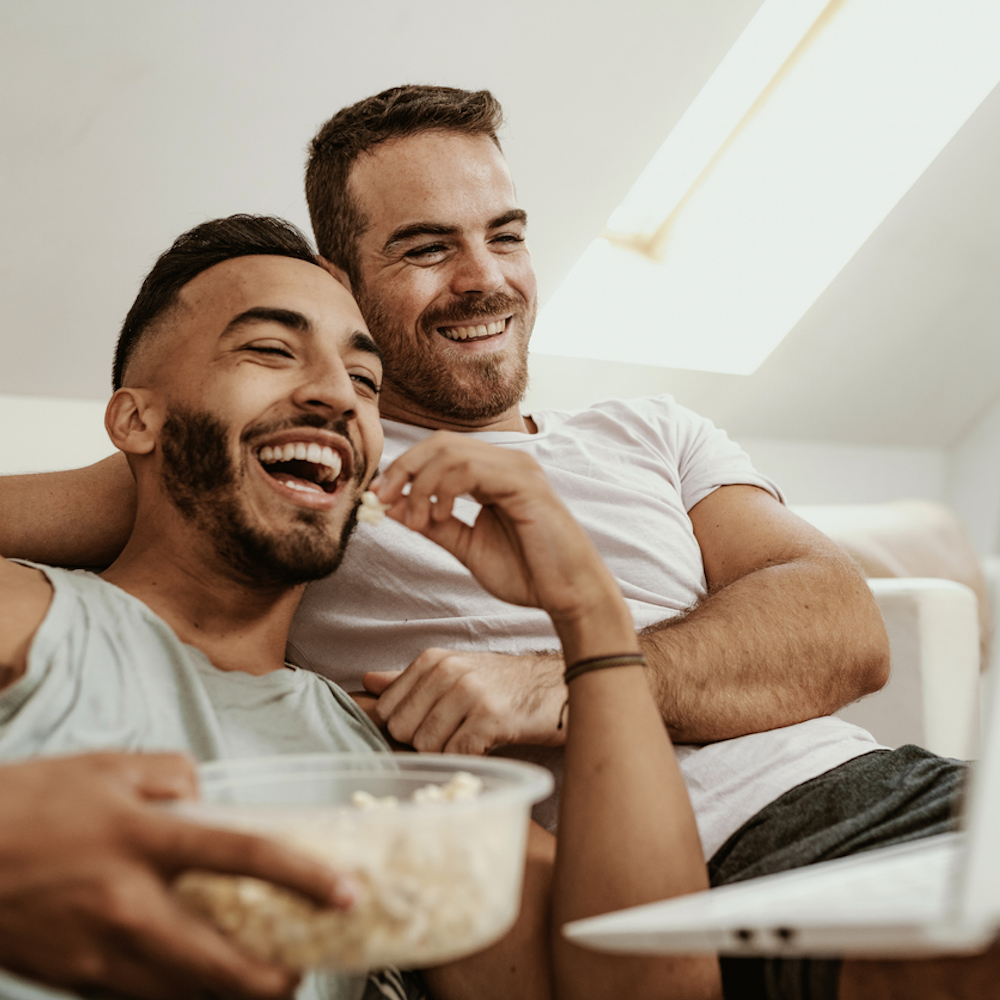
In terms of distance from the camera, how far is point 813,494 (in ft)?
12.6

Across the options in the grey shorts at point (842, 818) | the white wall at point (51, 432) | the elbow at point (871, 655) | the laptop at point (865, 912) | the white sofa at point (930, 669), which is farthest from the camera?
the white wall at point (51, 432)

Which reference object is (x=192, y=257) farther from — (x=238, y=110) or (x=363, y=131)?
(x=238, y=110)

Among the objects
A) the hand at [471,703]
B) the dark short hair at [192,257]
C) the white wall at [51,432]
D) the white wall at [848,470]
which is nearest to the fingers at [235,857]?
the hand at [471,703]

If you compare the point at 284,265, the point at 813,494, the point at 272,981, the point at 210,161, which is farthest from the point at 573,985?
the point at 813,494

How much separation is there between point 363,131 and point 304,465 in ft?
2.77

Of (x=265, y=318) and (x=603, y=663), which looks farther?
(x=265, y=318)

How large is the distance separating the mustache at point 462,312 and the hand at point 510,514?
82 centimetres

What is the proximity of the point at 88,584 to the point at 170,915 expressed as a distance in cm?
68

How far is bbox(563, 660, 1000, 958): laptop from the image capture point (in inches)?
18.6

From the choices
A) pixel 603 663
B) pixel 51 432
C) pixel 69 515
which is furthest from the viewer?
pixel 51 432

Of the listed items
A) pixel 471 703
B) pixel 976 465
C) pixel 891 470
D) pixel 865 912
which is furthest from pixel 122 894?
pixel 976 465

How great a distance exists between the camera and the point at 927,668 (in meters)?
1.94

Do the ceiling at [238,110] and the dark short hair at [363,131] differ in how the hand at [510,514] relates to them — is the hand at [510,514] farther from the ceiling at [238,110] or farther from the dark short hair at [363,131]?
the ceiling at [238,110]

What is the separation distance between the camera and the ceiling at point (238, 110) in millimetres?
1978
